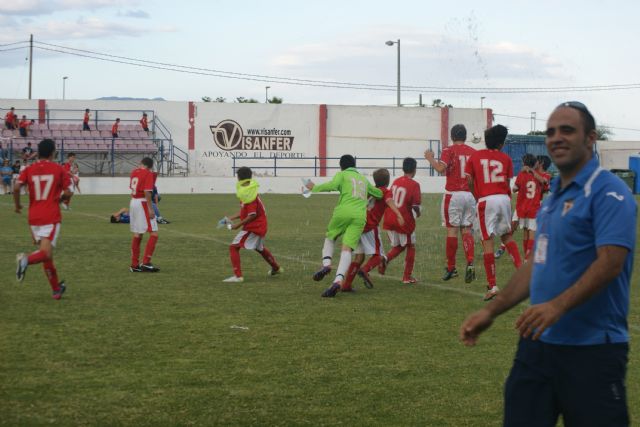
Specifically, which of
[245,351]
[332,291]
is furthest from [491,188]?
[245,351]

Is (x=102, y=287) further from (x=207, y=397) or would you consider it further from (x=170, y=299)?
(x=207, y=397)

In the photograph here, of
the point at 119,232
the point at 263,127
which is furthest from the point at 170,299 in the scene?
the point at 263,127

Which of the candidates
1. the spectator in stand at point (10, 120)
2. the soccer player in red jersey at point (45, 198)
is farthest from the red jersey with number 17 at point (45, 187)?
the spectator in stand at point (10, 120)

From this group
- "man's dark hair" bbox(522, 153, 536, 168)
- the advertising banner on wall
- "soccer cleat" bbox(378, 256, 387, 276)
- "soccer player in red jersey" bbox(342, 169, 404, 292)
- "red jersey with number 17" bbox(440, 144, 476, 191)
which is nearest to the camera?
"soccer player in red jersey" bbox(342, 169, 404, 292)

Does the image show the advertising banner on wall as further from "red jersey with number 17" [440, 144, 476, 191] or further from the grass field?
"red jersey with number 17" [440, 144, 476, 191]

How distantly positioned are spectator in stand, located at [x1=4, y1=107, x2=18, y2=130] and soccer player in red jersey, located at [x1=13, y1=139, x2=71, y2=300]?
44.3 m

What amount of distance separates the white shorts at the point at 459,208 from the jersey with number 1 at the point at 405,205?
459mm

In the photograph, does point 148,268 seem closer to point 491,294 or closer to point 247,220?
point 247,220

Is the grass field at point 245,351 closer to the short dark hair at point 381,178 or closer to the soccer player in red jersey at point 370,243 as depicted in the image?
the soccer player in red jersey at point 370,243

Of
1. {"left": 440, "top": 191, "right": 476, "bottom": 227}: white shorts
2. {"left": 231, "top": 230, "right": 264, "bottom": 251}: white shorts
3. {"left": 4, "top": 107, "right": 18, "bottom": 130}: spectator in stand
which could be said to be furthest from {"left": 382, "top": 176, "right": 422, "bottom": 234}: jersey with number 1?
{"left": 4, "top": 107, "right": 18, "bottom": 130}: spectator in stand

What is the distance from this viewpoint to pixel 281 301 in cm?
1187

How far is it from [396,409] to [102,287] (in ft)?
24.1

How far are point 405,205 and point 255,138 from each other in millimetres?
47633

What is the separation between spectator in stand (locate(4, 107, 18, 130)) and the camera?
5372 cm
